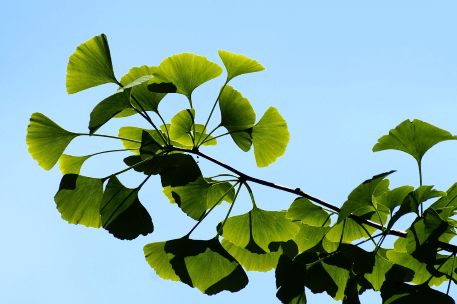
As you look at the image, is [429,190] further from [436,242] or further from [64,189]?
[64,189]

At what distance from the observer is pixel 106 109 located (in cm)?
129

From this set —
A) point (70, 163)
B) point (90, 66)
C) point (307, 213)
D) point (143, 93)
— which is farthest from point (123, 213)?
point (307, 213)

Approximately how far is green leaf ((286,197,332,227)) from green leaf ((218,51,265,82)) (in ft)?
1.63

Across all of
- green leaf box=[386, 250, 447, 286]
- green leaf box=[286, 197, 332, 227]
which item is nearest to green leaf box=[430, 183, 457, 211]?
green leaf box=[386, 250, 447, 286]

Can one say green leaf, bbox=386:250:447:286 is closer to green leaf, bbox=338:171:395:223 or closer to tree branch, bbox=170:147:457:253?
tree branch, bbox=170:147:457:253

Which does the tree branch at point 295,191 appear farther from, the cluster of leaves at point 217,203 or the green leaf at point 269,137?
the green leaf at point 269,137

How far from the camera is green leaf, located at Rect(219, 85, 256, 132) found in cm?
148

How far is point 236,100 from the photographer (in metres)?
1.48

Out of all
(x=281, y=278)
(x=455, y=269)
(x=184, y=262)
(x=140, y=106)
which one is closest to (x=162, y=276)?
(x=184, y=262)

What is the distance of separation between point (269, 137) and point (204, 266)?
0.53 meters

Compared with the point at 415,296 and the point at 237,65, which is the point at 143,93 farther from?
the point at 415,296

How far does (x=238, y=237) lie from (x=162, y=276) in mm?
305

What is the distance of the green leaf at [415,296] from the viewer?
48.3 inches

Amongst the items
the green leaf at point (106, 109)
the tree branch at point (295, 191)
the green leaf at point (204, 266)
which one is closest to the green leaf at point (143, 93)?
the green leaf at point (106, 109)
